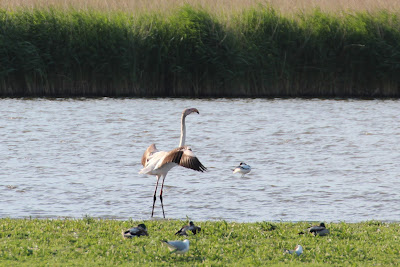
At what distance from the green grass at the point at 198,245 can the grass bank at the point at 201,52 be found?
15987 mm

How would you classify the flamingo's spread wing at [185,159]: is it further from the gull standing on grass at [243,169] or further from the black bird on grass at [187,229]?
the gull standing on grass at [243,169]

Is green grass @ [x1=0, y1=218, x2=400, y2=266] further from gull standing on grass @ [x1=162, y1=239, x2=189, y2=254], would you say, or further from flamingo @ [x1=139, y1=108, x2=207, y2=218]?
flamingo @ [x1=139, y1=108, x2=207, y2=218]

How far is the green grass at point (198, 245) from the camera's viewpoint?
7406 millimetres

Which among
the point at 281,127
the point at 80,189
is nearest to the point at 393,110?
the point at 281,127

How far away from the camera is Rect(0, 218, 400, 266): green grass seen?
741cm

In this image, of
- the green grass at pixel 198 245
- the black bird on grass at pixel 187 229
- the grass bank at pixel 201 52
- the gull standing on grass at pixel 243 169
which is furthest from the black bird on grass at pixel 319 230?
the grass bank at pixel 201 52

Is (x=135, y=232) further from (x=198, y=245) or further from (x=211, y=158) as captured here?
(x=211, y=158)

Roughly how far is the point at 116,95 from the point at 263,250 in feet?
60.1

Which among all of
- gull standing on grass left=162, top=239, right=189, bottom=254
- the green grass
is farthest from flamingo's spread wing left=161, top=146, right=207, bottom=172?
gull standing on grass left=162, top=239, right=189, bottom=254

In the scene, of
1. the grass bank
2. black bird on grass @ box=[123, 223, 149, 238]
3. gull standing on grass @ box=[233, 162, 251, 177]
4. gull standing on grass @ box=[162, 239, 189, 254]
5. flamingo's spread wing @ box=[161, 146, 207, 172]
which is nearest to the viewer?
gull standing on grass @ box=[162, 239, 189, 254]

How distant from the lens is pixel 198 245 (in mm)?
8008

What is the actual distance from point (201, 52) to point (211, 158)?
9523 mm

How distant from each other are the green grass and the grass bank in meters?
16.0

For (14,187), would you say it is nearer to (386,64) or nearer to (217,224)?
(217,224)
